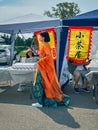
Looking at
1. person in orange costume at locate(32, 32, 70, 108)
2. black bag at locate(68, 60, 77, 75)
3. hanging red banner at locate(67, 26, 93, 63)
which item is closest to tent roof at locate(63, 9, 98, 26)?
hanging red banner at locate(67, 26, 93, 63)

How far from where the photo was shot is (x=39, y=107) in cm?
710

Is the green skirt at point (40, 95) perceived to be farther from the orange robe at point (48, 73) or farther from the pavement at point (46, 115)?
the pavement at point (46, 115)

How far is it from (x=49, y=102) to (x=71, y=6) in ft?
159

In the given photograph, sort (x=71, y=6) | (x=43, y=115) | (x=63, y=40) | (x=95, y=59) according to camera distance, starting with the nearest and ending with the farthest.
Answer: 1. (x=43, y=115)
2. (x=63, y=40)
3. (x=95, y=59)
4. (x=71, y=6)

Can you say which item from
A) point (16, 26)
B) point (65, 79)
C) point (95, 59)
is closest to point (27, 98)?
point (65, 79)

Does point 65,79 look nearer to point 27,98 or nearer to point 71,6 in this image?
point 27,98

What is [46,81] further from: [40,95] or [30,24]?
[30,24]

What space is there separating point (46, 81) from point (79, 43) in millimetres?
2119

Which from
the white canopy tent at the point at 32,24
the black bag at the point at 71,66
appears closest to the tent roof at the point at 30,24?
the white canopy tent at the point at 32,24

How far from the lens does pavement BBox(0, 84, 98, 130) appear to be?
221 inches

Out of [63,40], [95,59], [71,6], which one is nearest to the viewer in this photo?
[63,40]

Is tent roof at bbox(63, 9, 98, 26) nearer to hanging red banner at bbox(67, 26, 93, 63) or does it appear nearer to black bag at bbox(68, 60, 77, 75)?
hanging red banner at bbox(67, 26, 93, 63)

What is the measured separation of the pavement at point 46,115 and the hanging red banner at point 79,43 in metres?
1.27

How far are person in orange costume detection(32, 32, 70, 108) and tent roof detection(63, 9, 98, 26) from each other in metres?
1.42
